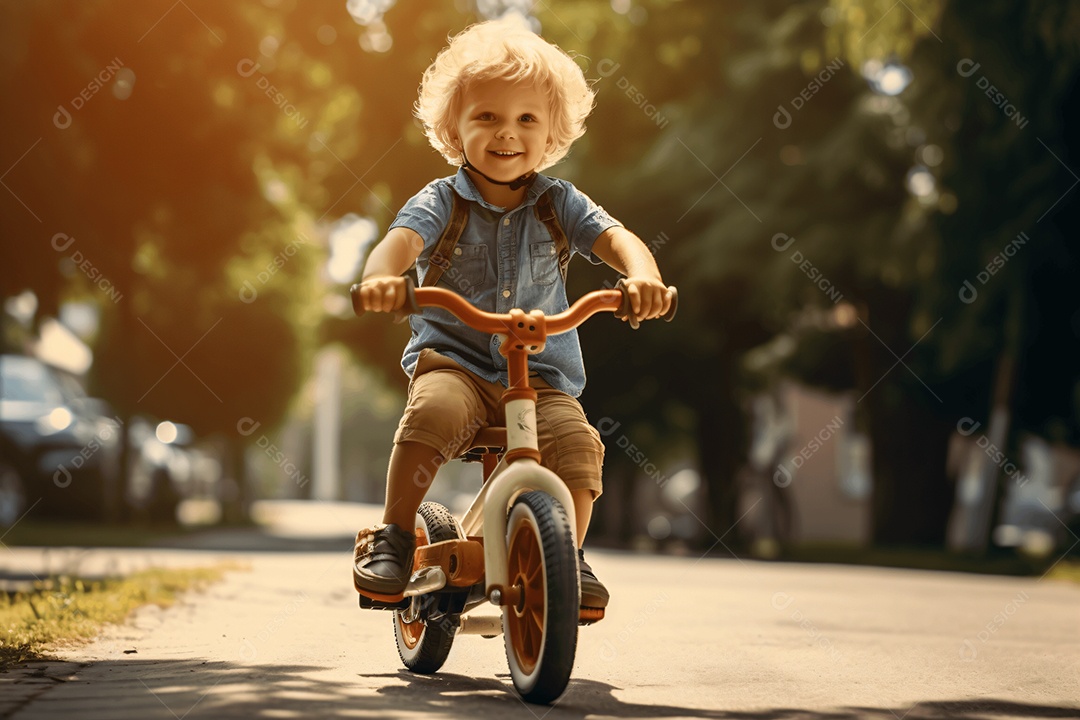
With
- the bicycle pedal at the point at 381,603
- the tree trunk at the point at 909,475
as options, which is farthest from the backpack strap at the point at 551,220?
the tree trunk at the point at 909,475

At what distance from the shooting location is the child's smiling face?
15.8ft

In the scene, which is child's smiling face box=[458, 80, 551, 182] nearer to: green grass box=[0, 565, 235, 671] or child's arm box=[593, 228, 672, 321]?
child's arm box=[593, 228, 672, 321]

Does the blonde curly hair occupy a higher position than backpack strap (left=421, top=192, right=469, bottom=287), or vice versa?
the blonde curly hair

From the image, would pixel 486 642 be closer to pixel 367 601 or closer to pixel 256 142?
pixel 367 601

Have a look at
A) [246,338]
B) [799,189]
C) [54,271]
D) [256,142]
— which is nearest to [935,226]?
[799,189]

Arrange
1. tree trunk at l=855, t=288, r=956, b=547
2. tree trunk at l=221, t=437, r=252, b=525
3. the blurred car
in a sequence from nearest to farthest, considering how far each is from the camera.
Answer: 1. the blurred car
2. tree trunk at l=855, t=288, r=956, b=547
3. tree trunk at l=221, t=437, r=252, b=525

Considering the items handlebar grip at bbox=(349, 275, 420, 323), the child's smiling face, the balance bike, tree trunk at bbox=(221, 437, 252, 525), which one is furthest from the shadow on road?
tree trunk at bbox=(221, 437, 252, 525)

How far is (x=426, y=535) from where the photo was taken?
4.98 m

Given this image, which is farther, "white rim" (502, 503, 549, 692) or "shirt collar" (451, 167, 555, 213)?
"shirt collar" (451, 167, 555, 213)

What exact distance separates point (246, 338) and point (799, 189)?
18.6 m

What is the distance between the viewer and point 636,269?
15.5 feet

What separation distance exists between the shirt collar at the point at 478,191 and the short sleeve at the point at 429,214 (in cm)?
4

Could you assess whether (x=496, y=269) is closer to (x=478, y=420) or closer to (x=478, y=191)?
(x=478, y=191)

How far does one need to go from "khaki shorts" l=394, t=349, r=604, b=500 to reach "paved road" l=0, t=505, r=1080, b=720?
28.6 inches
